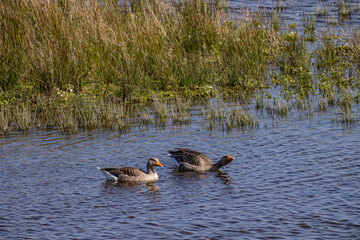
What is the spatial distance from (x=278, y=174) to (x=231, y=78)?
7248 millimetres

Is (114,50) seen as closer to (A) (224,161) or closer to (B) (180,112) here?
(B) (180,112)

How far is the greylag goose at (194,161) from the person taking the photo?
1070 centimetres

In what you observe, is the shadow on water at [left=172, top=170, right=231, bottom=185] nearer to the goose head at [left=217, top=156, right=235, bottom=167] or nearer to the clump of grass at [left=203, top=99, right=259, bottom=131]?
the goose head at [left=217, top=156, right=235, bottom=167]

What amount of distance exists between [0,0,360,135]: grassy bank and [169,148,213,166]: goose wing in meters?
2.44

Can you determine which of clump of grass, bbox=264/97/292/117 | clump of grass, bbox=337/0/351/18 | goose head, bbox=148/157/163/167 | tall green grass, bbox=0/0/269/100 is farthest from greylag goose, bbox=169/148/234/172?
clump of grass, bbox=337/0/351/18

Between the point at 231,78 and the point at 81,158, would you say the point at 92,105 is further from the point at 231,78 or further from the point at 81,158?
the point at 231,78

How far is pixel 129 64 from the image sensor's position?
15766 millimetres

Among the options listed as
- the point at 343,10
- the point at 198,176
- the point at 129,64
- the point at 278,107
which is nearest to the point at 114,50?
the point at 129,64

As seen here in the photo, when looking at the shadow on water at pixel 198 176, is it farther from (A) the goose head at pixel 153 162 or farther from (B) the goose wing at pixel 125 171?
(B) the goose wing at pixel 125 171

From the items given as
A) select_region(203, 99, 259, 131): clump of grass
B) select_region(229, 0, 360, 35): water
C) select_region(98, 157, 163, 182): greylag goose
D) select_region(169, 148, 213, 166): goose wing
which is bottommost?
select_region(98, 157, 163, 182): greylag goose

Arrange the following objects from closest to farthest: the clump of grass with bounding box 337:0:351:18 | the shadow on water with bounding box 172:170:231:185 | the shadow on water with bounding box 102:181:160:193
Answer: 1. the shadow on water with bounding box 102:181:160:193
2. the shadow on water with bounding box 172:170:231:185
3. the clump of grass with bounding box 337:0:351:18

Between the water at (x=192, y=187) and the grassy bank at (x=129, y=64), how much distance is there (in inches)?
46.4

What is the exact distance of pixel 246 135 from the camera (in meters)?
12.5

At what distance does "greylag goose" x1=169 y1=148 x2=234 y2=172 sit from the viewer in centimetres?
1070
